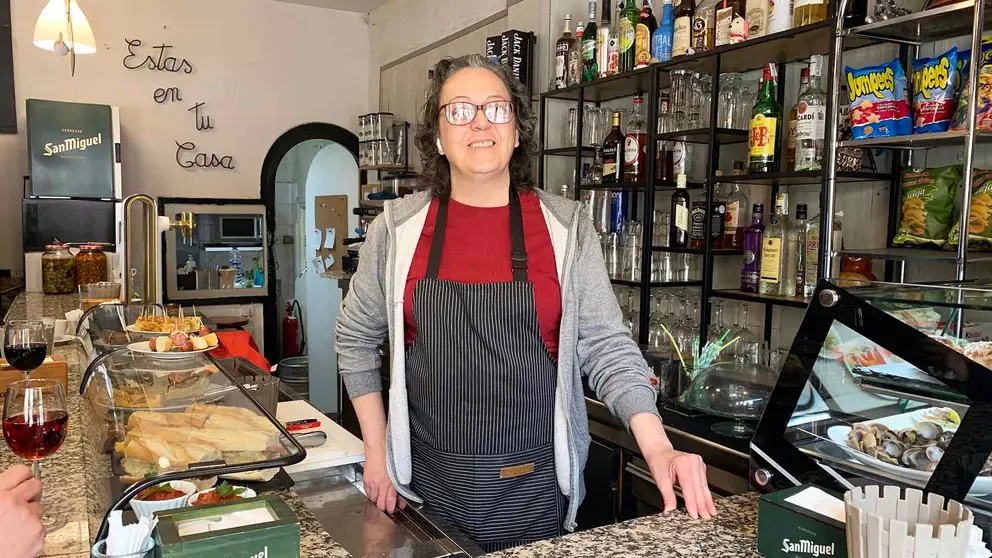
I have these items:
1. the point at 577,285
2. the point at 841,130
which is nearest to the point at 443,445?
the point at 577,285

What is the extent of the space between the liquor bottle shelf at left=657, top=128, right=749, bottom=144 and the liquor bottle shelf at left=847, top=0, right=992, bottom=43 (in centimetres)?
62

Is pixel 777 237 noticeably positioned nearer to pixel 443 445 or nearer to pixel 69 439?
pixel 443 445

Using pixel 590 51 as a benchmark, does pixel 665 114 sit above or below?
below

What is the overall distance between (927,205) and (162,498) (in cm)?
211

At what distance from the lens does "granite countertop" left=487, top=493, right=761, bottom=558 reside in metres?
1.15

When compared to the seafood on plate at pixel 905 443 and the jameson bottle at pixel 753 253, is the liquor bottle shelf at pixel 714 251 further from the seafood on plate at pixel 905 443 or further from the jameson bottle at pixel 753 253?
the seafood on plate at pixel 905 443

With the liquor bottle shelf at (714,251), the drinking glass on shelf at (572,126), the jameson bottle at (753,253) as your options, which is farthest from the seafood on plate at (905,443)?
the drinking glass on shelf at (572,126)

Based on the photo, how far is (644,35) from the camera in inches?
118

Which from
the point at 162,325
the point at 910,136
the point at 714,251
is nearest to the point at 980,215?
the point at 910,136

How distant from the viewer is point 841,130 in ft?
7.41

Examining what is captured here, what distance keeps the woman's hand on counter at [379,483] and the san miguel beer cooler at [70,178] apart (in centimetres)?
342

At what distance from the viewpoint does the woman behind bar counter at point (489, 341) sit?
170cm

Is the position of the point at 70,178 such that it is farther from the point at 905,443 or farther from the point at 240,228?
the point at 905,443

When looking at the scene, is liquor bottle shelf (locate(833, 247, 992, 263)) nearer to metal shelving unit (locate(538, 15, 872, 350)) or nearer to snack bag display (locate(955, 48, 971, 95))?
metal shelving unit (locate(538, 15, 872, 350))
